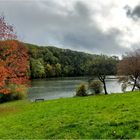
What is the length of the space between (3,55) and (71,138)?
28.6 meters

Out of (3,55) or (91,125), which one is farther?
(3,55)

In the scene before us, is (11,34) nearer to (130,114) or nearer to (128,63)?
(130,114)

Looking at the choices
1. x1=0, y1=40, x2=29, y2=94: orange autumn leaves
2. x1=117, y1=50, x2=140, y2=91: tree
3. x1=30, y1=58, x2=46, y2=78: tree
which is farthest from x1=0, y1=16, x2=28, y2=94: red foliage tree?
x1=30, y1=58, x2=46, y2=78: tree

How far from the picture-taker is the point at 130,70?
71.9 m

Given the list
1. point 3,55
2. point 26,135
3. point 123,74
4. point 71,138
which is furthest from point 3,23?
point 123,74

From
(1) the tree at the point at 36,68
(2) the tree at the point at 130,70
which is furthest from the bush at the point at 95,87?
(1) the tree at the point at 36,68

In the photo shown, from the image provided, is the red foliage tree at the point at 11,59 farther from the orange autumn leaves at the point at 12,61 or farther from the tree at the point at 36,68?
the tree at the point at 36,68

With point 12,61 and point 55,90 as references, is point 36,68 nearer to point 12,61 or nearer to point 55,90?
point 55,90

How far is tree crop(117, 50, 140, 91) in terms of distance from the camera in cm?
7194

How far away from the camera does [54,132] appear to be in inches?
617

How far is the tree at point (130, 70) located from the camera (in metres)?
71.9

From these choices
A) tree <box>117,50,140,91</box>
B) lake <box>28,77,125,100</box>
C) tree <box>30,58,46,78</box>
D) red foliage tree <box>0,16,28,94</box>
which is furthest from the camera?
tree <box>30,58,46,78</box>

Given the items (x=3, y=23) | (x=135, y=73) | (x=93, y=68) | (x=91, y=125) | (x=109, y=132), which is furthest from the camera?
(x=93, y=68)

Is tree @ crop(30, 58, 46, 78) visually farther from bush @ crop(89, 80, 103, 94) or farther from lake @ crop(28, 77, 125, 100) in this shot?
bush @ crop(89, 80, 103, 94)
